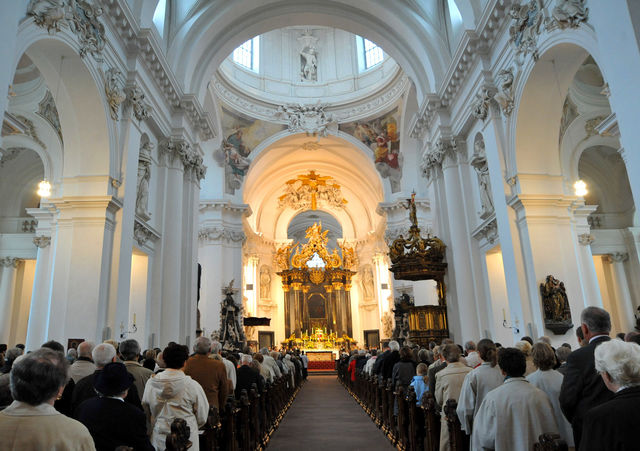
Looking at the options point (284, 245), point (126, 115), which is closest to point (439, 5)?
point (126, 115)

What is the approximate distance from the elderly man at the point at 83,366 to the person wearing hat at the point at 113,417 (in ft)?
4.84

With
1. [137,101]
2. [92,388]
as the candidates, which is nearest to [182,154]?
[137,101]

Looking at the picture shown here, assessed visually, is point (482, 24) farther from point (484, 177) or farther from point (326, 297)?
point (326, 297)

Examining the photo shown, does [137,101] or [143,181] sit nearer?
[137,101]

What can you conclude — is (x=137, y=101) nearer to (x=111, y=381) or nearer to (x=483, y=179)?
(x=483, y=179)

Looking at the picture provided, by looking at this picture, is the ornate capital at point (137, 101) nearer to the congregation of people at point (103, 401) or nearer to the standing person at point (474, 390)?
the congregation of people at point (103, 401)

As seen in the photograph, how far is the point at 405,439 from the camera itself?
538 cm

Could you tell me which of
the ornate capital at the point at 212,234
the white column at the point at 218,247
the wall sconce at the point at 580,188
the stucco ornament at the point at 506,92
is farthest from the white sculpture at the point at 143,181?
the ornate capital at the point at 212,234

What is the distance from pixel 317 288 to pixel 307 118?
12.3 metres

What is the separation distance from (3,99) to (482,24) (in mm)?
7855

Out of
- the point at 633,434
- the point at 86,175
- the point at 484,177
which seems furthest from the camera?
the point at 484,177

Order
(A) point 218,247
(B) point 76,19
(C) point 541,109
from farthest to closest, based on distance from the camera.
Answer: (A) point 218,247 < (C) point 541,109 < (B) point 76,19

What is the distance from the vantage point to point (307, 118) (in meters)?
21.5

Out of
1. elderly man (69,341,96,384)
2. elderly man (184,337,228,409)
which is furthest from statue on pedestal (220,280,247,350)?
elderly man (69,341,96,384)
